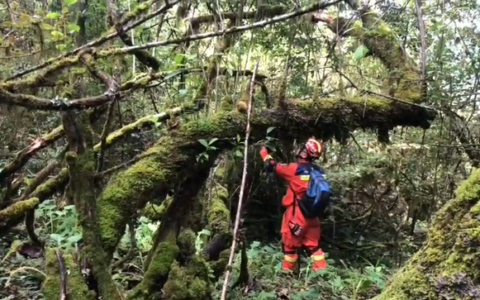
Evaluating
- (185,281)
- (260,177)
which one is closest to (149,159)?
(185,281)

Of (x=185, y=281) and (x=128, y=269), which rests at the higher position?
(x=185, y=281)

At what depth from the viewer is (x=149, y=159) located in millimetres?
4117

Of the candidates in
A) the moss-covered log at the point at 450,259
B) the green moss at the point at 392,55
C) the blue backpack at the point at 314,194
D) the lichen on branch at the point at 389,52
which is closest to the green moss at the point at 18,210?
the moss-covered log at the point at 450,259

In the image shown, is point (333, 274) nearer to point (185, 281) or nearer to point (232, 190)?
point (232, 190)

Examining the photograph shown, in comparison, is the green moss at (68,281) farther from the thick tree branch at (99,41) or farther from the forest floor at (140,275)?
the thick tree branch at (99,41)

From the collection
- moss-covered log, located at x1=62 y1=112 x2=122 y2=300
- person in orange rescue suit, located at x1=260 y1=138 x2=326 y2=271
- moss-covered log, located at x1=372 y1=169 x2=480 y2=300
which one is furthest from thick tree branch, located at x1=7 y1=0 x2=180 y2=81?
person in orange rescue suit, located at x1=260 y1=138 x2=326 y2=271

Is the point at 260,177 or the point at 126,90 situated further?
the point at 260,177

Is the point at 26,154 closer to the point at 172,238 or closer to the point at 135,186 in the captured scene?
the point at 135,186

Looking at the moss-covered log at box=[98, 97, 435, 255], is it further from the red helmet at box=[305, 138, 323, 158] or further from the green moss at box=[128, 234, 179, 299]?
the red helmet at box=[305, 138, 323, 158]

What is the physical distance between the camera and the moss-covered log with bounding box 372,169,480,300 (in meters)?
1.69

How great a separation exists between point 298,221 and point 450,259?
5.20 metres

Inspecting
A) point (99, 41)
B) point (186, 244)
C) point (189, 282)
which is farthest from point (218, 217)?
point (99, 41)

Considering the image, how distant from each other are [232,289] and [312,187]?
6.93ft

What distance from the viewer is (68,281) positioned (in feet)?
10.1
